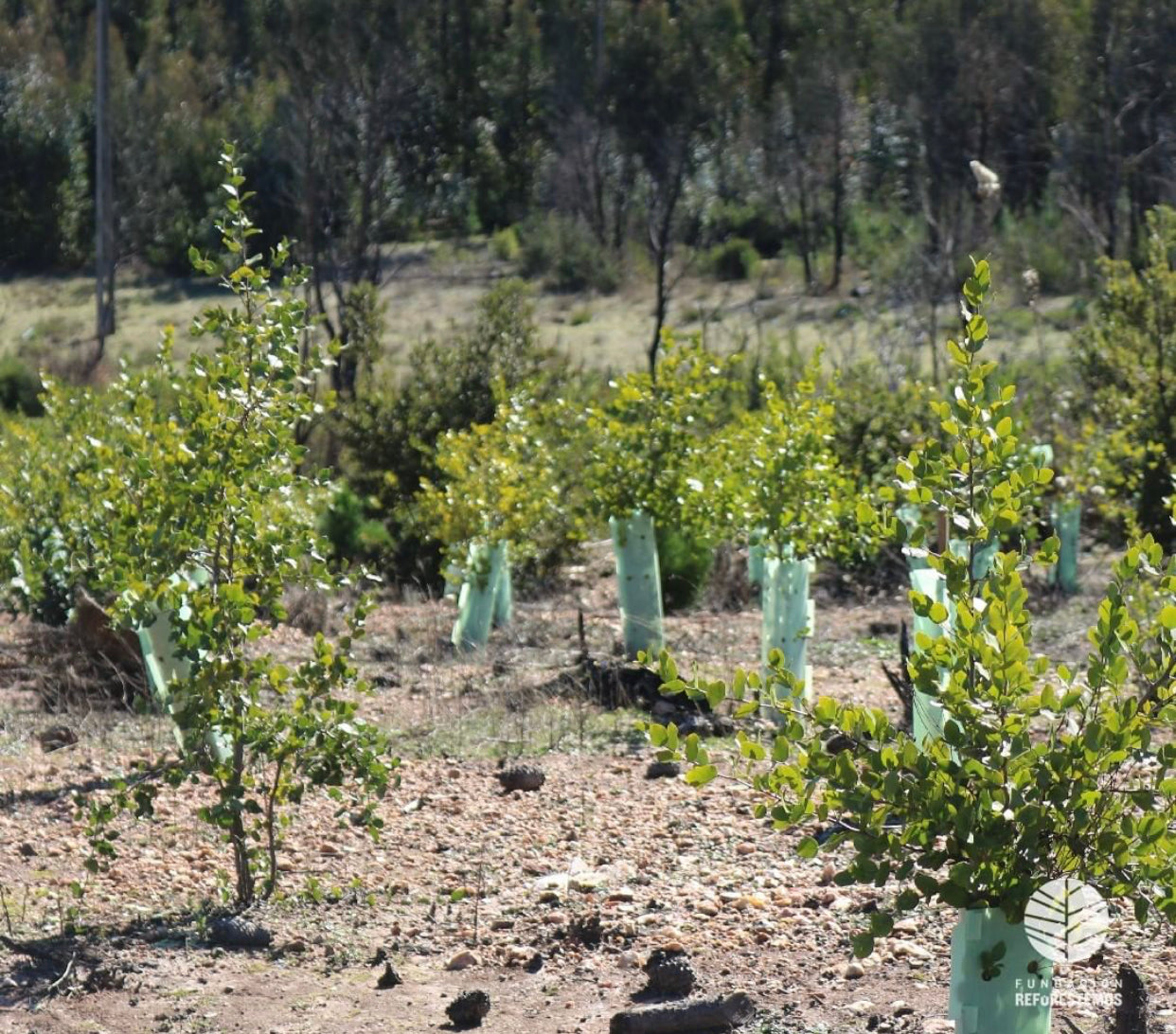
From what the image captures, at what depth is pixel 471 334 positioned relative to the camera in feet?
46.0

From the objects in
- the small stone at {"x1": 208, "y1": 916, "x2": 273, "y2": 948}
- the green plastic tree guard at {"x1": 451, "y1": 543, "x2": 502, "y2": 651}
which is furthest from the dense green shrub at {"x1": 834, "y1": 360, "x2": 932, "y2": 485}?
the small stone at {"x1": 208, "y1": 916, "x2": 273, "y2": 948}

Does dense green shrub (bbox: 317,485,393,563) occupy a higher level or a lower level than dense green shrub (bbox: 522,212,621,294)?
lower

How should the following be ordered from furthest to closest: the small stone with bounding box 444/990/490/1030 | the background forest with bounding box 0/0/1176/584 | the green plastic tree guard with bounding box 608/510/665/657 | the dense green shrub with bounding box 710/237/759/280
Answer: the dense green shrub with bounding box 710/237/759/280 < the background forest with bounding box 0/0/1176/584 < the green plastic tree guard with bounding box 608/510/665/657 < the small stone with bounding box 444/990/490/1030

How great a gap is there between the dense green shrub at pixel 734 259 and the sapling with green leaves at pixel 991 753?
27.2m

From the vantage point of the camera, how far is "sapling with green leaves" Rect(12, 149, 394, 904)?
184 inches

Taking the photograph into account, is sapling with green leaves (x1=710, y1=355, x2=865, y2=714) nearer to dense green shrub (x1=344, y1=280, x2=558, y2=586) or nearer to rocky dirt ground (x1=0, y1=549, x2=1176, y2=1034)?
rocky dirt ground (x1=0, y1=549, x2=1176, y2=1034)

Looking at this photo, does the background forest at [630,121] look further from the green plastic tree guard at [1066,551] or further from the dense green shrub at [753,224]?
the green plastic tree guard at [1066,551]

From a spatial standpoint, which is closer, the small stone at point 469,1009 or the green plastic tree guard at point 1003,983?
the green plastic tree guard at point 1003,983

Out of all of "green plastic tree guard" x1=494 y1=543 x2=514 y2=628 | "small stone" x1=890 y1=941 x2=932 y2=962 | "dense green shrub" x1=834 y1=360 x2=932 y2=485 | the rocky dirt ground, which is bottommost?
"green plastic tree guard" x1=494 y1=543 x2=514 y2=628

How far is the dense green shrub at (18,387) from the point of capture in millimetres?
20234

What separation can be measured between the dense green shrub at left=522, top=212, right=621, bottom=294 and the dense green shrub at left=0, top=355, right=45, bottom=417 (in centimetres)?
1081

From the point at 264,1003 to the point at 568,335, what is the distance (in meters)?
21.1

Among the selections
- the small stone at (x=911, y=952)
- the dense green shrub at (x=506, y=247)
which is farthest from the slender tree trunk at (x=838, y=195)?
the small stone at (x=911, y=952)

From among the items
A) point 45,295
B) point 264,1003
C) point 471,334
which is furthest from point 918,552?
point 45,295
